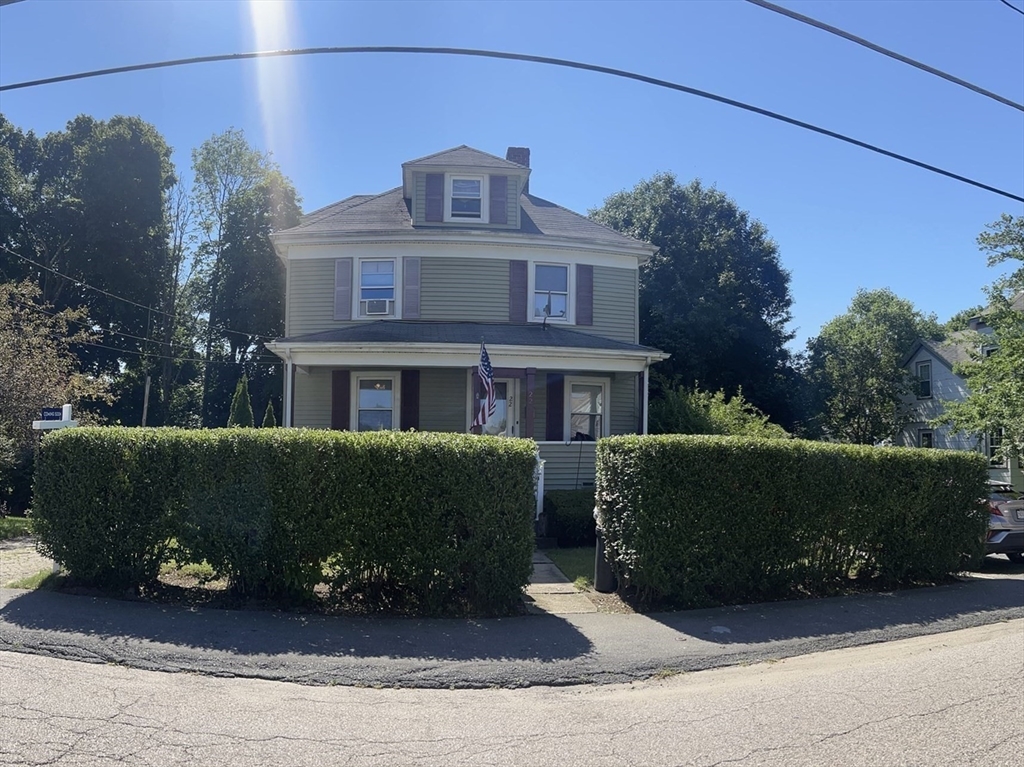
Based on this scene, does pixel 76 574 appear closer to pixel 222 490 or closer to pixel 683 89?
pixel 222 490

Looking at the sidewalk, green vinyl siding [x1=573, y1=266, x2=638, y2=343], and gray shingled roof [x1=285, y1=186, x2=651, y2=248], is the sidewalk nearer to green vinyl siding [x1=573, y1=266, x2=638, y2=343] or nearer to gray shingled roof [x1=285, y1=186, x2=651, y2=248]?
green vinyl siding [x1=573, y1=266, x2=638, y2=343]

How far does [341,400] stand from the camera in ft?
57.2

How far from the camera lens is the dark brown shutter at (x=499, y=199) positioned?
18812 mm

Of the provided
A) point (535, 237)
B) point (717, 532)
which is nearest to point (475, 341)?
point (535, 237)

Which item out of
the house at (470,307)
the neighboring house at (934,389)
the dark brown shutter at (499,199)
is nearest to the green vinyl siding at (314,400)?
the house at (470,307)

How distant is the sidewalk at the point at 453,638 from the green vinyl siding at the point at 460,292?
10762 millimetres

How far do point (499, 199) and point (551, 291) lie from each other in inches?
110

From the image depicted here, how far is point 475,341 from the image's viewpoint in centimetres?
1633

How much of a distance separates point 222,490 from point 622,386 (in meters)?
12.8

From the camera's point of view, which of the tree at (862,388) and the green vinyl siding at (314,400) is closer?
the green vinyl siding at (314,400)

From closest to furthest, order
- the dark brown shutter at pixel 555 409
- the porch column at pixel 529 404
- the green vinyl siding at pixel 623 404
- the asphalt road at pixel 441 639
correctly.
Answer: the asphalt road at pixel 441 639
the porch column at pixel 529 404
the dark brown shutter at pixel 555 409
the green vinyl siding at pixel 623 404

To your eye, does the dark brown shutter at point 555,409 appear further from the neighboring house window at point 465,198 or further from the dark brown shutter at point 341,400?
the dark brown shutter at point 341,400

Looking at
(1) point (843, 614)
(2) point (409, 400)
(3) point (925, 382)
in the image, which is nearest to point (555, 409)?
(2) point (409, 400)

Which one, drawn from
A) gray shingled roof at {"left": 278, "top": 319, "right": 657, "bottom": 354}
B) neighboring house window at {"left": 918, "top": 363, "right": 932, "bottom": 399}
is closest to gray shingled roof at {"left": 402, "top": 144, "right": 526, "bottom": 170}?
gray shingled roof at {"left": 278, "top": 319, "right": 657, "bottom": 354}
